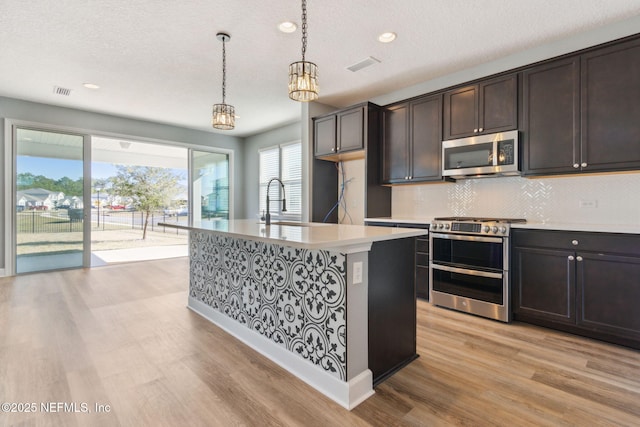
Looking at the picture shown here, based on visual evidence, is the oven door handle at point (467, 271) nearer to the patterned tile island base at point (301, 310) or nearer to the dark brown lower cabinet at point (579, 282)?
the dark brown lower cabinet at point (579, 282)

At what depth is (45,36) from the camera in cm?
289

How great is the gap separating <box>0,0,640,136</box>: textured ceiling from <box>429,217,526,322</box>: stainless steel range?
1.77 m

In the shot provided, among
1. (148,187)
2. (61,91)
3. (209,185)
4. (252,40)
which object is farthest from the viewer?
(148,187)

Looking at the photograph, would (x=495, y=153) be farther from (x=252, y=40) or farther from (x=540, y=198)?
(x=252, y=40)

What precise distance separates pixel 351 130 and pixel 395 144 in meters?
0.62

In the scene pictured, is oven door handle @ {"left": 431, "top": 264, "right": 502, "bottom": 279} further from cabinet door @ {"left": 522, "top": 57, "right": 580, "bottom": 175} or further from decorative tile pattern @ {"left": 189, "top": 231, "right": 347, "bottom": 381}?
decorative tile pattern @ {"left": 189, "top": 231, "right": 347, "bottom": 381}

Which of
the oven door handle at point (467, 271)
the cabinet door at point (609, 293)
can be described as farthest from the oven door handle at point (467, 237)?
the cabinet door at point (609, 293)

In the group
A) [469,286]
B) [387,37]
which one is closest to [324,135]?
[387,37]

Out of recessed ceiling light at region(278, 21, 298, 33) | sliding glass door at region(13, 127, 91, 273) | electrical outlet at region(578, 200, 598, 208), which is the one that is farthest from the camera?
sliding glass door at region(13, 127, 91, 273)

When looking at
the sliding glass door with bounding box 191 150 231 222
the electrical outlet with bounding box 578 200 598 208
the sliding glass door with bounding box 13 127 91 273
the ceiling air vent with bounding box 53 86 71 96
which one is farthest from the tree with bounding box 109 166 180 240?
the electrical outlet with bounding box 578 200 598 208

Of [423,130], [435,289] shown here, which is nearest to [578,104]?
[423,130]

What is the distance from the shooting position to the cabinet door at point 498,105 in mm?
3049

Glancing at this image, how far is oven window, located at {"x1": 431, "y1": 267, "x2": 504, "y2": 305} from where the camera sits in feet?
9.52

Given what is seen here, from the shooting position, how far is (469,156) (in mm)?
3318
